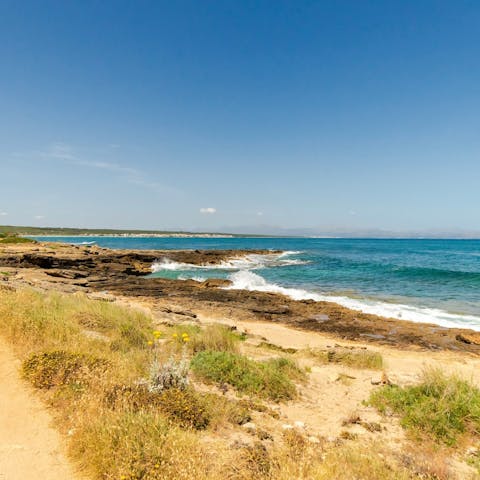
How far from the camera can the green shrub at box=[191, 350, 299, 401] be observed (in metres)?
6.91

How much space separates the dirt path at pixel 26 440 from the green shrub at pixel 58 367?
22 cm

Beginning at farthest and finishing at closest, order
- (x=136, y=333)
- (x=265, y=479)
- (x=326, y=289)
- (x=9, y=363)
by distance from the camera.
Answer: (x=326, y=289)
(x=136, y=333)
(x=9, y=363)
(x=265, y=479)

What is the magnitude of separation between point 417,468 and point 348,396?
3205 millimetres

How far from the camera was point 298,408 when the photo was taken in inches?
260

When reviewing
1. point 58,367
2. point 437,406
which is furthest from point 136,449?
point 437,406

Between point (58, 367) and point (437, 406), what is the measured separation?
22.8ft

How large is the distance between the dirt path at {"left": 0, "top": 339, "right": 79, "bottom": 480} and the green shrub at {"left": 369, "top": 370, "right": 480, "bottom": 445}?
5.66 m

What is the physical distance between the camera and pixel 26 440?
438 centimetres

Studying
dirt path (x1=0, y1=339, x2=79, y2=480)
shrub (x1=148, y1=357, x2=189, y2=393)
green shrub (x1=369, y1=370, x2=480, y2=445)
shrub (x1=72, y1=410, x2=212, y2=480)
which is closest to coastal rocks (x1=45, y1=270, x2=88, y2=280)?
dirt path (x1=0, y1=339, x2=79, y2=480)

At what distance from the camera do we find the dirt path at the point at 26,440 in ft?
12.6

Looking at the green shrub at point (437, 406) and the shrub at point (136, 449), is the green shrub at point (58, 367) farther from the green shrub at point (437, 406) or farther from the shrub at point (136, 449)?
the green shrub at point (437, 406)

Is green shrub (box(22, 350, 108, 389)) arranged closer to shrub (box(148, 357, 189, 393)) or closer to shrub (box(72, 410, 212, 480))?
shrub (box(148, 357, 189, 393))

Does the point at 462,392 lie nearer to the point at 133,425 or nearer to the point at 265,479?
the point at 265,479

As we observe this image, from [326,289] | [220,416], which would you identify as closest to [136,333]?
[220,416]
